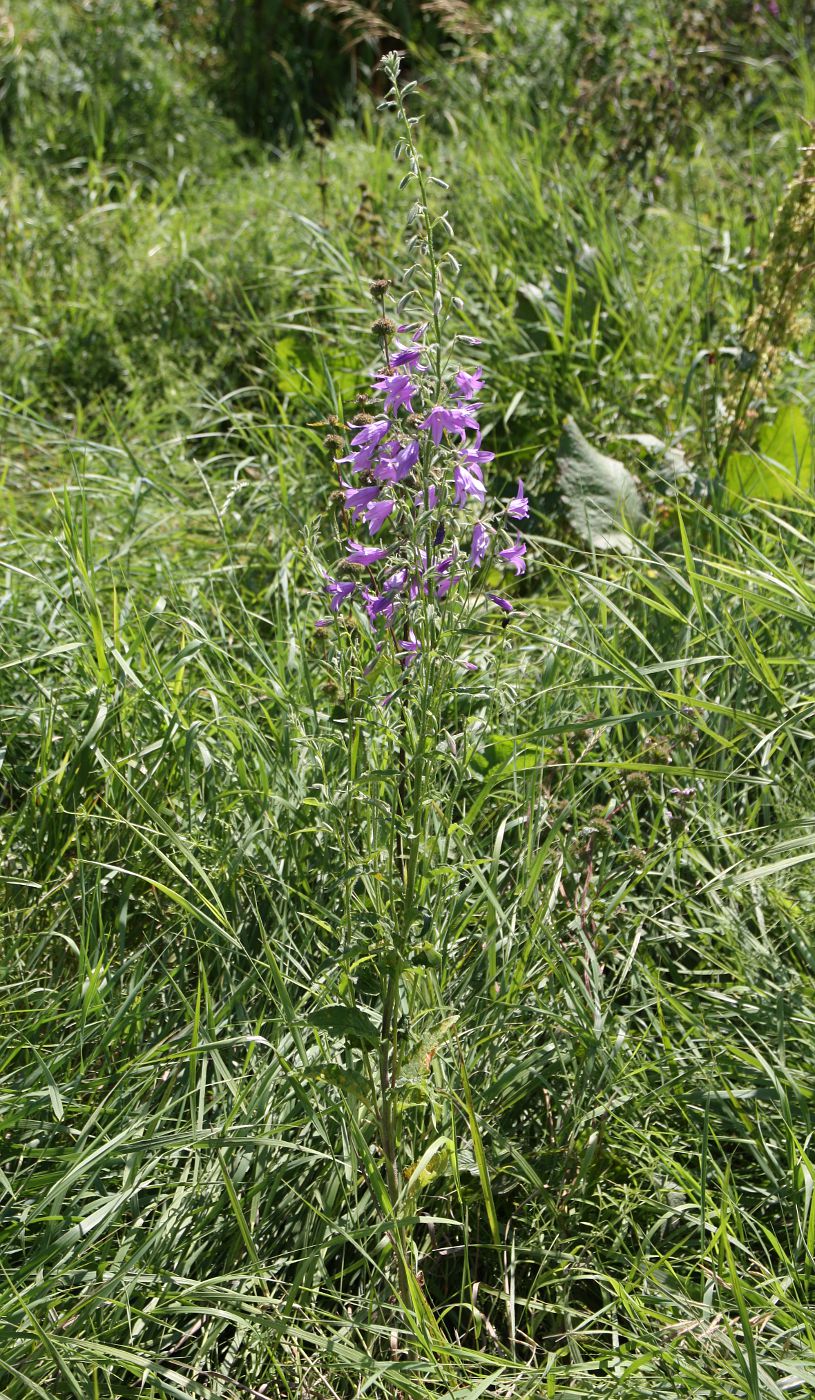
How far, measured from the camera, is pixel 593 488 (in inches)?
113

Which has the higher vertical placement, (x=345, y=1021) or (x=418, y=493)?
(x=418, y=493)

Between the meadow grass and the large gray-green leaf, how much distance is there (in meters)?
0.10

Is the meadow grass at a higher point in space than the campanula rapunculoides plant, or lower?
lower

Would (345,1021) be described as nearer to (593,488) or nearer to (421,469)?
(421,469)

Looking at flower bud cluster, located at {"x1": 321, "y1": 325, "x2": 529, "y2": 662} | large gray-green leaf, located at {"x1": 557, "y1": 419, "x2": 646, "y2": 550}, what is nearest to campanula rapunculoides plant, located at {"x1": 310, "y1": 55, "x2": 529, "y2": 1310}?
flower bud cluster, located at {"x1": 321, "y1": 325, "x2": 529, "y2": 662}

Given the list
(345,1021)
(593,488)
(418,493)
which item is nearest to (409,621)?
(418,493)

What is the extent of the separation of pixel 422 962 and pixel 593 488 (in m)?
1.41

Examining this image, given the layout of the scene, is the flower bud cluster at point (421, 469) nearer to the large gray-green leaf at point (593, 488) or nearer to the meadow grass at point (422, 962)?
the meadow grass at point (422, 962)

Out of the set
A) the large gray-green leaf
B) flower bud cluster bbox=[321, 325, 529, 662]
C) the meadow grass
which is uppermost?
flower bud cluster bbox=[321, 325, 529, 662]

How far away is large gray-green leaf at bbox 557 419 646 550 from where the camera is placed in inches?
111

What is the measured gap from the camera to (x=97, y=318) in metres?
3.87

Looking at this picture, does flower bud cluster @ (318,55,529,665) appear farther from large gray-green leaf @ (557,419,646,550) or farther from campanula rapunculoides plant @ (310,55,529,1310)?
large gray-green leaf @ (557,419,646,550)

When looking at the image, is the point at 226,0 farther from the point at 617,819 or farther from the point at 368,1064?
the point at 368,1064

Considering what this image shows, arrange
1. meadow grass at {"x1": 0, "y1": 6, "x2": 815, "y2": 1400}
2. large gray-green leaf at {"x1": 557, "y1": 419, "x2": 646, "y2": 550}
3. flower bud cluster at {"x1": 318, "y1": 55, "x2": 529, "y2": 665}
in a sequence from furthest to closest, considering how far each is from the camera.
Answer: large gray-green leaf at {"x1": 557, "y1": 419, "x2": 646, "y2": 550} < meadow grass at {"x1": 0, "y1": 6, "x2": 815, "y2": 1400} < flower bud cluster at {"x1": 318, "y1": 55, "x2": 529, "y2": 665}
